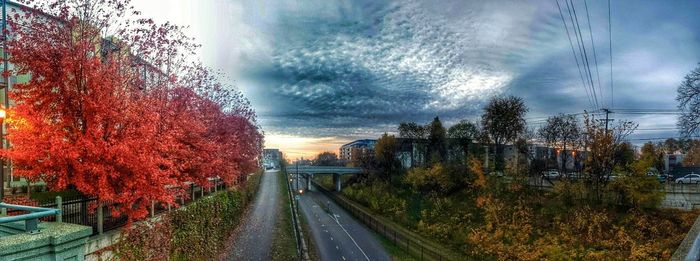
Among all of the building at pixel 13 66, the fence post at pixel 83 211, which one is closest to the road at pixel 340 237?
the building at pixel 13 66

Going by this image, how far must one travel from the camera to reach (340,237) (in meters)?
41.2

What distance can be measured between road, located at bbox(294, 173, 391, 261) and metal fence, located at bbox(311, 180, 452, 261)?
3.37ft

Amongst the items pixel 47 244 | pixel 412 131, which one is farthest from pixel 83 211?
pixel 412 131

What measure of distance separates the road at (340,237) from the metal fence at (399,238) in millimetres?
1026

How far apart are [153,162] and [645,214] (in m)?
35.2

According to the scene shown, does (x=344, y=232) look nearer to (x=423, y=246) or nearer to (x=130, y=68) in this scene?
(x=423, y=246)

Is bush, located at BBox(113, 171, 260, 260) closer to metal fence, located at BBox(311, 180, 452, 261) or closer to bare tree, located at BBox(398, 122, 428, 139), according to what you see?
metal fence, located at BBox(311, 180, 452, 261)

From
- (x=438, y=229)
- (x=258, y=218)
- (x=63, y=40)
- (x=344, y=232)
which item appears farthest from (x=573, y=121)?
(x=63, y=40)

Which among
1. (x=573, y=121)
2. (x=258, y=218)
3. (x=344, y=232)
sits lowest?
(x=344, y=232)

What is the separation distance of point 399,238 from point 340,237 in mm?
6464

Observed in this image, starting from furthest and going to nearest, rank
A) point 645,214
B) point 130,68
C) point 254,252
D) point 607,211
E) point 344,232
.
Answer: point 344,232
point 607,211
point 645,214
point 254,252
point 130,68

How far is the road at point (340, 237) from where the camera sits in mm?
33688

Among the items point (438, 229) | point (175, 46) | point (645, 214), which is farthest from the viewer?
point (438, 229)

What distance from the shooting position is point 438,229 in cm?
3891
